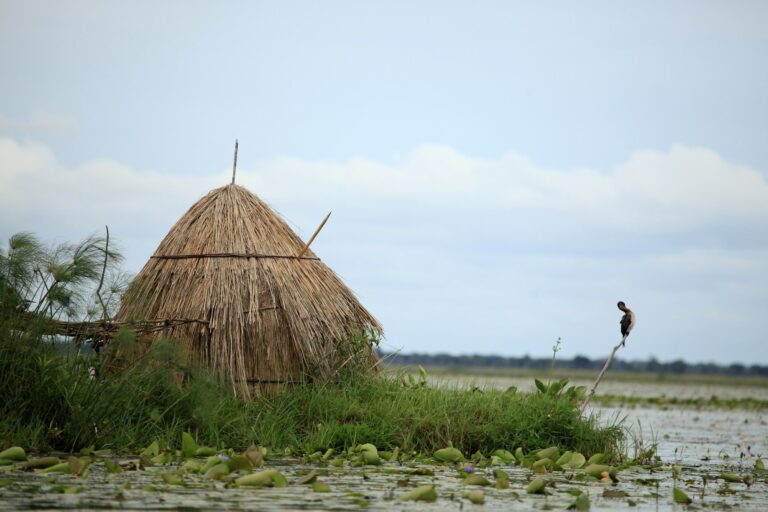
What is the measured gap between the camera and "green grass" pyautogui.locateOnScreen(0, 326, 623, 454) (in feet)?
30.2

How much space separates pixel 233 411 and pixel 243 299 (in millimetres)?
1368

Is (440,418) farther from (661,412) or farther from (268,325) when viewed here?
(661,412)

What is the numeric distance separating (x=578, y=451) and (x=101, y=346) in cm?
542

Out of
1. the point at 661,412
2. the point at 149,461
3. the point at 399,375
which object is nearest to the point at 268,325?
the point at 399,375

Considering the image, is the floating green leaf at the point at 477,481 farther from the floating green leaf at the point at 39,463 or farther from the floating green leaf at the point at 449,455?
the floating green leaf at the point at 39,463

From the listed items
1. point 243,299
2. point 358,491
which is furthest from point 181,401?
point 358,491

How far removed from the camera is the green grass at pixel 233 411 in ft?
30.2

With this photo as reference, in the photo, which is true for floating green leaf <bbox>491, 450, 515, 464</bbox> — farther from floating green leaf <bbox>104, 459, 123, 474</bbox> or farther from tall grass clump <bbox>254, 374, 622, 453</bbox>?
floating green leaf <bbox>104, 459, 123, 474</bbox>

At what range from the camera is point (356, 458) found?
31.8ft

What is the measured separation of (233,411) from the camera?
10.5 meters

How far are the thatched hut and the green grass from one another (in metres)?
0.34

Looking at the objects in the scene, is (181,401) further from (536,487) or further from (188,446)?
(536,487)

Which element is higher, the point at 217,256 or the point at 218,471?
the point at 217,256

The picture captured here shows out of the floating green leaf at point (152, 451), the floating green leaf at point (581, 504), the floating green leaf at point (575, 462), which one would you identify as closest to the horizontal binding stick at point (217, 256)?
the floating green leaf at point (152, 451)
